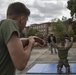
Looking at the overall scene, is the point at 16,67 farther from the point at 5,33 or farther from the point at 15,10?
the point at 15,10

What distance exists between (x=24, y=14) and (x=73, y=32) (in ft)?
113

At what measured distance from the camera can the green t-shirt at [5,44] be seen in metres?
1.71

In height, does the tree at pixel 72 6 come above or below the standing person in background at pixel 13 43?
below

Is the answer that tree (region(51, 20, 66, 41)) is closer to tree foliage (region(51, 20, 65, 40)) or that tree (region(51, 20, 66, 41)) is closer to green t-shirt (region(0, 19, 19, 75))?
tree foliage (region(51, 20, 65, 40))

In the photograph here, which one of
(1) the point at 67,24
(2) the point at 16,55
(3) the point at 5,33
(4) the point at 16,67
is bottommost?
(1) the point at 67,24

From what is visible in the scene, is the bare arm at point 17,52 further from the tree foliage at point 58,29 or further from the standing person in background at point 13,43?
the tree foliage at point 58,29

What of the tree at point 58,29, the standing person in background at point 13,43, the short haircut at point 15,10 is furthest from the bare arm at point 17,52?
the tree at point 58,29

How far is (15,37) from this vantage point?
1.73m

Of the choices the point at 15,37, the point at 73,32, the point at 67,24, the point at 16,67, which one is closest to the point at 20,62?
the point at 16,67

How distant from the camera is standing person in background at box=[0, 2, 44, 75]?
1708 mm

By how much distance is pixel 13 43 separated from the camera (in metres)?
1.70

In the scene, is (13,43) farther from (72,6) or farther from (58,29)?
(58,29)

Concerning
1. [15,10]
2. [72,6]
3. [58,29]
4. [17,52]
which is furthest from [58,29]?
[17,52]

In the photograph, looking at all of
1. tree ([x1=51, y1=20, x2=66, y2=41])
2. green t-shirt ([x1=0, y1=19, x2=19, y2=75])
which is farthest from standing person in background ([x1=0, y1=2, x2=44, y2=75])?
tree ([x1=51, y1=20, x2=66, y2=41])
